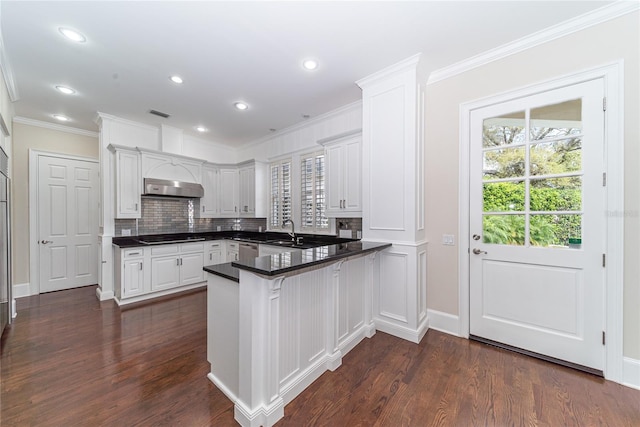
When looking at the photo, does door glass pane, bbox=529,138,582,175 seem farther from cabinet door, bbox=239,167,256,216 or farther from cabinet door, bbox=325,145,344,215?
cabinet door, bbox=239,167,256,216

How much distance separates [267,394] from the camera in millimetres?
1582

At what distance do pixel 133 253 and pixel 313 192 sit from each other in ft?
9.53

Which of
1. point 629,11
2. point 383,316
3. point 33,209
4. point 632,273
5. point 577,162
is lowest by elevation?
point 383,316

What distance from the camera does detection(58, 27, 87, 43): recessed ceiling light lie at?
86.0 inches

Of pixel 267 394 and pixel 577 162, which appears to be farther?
pixel 577 162

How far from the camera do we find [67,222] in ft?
14.7

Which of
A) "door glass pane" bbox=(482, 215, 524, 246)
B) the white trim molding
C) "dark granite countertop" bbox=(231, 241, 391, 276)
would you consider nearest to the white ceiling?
the white trim molding

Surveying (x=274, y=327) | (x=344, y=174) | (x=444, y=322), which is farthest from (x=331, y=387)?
(x=344, y=174)

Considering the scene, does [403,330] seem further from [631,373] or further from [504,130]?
[504,130]

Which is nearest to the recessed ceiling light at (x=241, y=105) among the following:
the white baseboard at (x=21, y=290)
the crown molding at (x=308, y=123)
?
the crown molding at (x=308, y=123)

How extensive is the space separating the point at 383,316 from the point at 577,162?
7.47 feet

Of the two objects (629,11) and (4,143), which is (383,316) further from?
(4,143)

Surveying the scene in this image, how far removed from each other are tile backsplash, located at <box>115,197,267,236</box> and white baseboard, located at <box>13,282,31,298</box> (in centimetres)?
164

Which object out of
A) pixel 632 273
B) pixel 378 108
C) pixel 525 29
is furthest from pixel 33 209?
pixel 632 273
